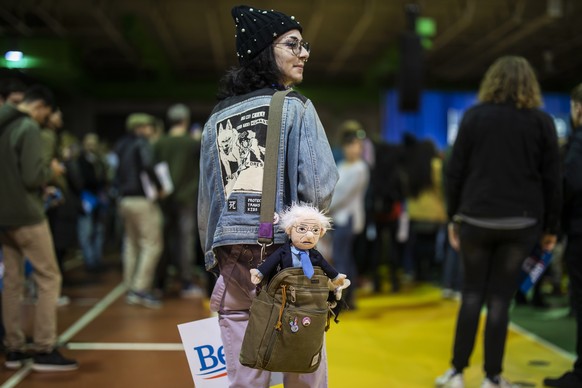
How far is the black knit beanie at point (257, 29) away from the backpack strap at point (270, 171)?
0.62 feet

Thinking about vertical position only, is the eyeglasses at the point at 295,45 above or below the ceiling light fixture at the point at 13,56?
below

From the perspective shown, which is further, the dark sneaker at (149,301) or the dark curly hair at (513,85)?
the dark sneaker at (149,301)

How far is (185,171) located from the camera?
6.32m

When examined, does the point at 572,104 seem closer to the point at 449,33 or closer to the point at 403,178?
the point at 403,178

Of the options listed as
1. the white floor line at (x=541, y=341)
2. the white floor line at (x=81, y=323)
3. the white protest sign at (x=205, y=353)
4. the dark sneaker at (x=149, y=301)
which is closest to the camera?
the white protest sign at (x=205, y=353)

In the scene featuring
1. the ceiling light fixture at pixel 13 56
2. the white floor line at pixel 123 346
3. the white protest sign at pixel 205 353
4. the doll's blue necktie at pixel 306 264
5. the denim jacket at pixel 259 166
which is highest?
the ceiling light fixture at pixel 13 56

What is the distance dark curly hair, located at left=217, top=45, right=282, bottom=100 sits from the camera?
2074 mm

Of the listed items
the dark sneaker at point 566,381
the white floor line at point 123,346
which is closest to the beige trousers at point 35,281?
the white floor line at point 123,346

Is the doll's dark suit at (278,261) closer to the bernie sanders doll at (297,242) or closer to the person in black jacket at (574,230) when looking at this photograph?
the bernie sanders doll at (297,242)

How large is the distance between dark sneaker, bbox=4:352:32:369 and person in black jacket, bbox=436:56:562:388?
235cm

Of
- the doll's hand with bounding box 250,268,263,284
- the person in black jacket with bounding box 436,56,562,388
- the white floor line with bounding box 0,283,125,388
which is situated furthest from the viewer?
the white floor line with bounding box 0,283,125,388

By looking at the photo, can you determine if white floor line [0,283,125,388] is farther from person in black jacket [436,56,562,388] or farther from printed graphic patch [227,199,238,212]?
person in black jacket [436,56,562,388]

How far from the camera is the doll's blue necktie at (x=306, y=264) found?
1912 mm

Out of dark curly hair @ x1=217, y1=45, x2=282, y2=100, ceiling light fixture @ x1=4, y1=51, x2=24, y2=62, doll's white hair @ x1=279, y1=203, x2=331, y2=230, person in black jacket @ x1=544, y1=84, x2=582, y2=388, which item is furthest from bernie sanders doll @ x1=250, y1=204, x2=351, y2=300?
ceiling light fixture @ x1=4, y1=51, x2=24, y2=62
